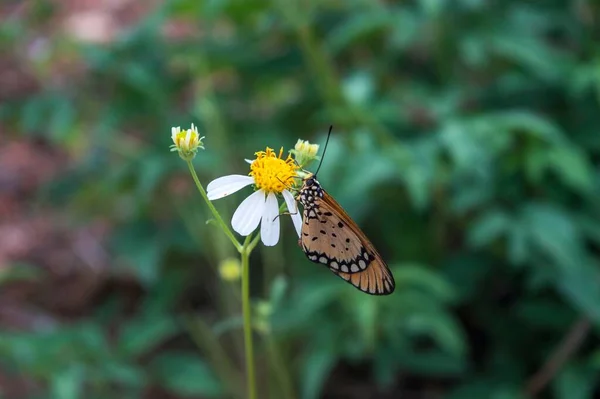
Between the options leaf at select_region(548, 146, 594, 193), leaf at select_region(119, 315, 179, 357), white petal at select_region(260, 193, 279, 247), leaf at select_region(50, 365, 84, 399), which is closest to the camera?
white petal at select_region(260, 193, 279, 247)

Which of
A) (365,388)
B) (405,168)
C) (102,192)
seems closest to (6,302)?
(102,192)

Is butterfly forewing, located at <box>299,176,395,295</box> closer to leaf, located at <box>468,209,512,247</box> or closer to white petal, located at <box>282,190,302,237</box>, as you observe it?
white petal, located at <box>282,190,302,237</box>

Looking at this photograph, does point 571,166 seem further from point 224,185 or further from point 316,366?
point 224,185

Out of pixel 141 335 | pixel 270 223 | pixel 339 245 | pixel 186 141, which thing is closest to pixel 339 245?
pixel 339 245

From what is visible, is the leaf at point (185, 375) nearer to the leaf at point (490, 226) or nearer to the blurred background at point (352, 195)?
the blurred background at point (352, 195)

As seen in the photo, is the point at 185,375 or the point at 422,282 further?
the point at 185,375

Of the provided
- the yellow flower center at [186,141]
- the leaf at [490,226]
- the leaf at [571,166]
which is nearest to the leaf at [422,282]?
the leaf at [490,226]

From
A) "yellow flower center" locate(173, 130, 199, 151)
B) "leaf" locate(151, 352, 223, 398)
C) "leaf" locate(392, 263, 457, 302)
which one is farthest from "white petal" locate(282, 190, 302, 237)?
"leaf" locate(151, 352, 223, 398)
